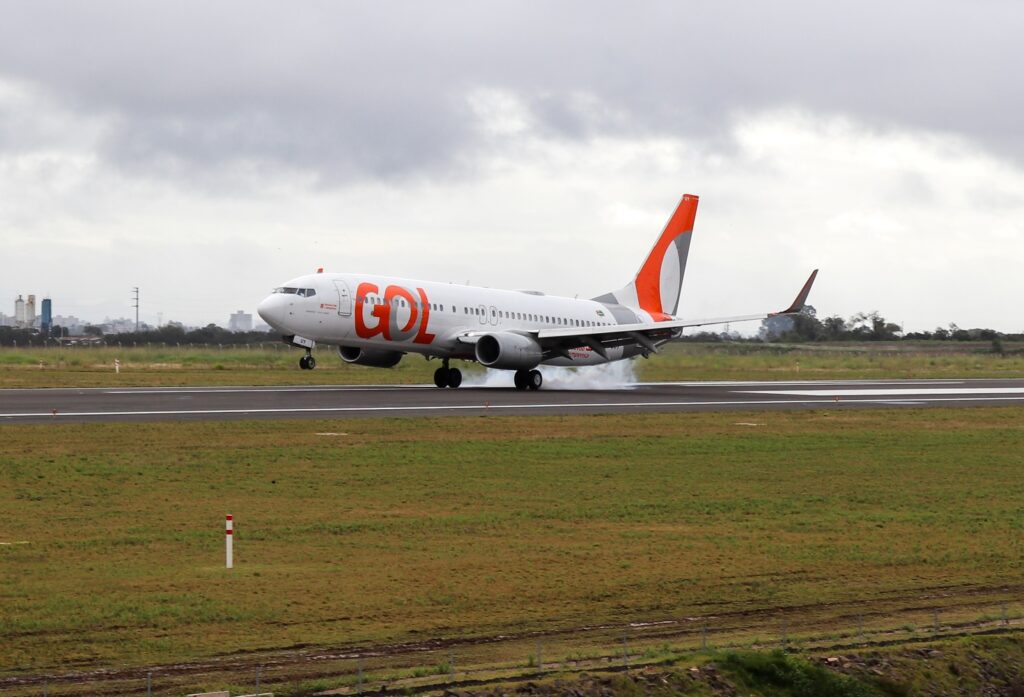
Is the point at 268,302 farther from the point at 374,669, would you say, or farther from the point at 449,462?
the point at 374,669

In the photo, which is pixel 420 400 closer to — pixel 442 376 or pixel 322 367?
pixel 442 376

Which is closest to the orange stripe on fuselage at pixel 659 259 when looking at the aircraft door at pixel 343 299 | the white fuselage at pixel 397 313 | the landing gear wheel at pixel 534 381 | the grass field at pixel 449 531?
the white fuselage at pixel 397 313

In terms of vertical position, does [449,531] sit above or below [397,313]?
below

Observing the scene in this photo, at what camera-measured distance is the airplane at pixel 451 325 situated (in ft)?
161

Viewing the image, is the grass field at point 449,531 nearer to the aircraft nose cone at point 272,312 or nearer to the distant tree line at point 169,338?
the aircraft nose cone at point 272,312

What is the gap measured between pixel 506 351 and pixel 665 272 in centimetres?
1900

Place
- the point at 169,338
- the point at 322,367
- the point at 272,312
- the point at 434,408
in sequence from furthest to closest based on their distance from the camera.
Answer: the point at 169,338 → the point at 322,367 → the point at 272,312 → the point at 434,408

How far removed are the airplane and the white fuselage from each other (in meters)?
0.04

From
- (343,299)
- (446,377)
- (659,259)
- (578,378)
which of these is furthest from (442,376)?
(659,259)

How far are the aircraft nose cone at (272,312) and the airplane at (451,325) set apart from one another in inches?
1.4

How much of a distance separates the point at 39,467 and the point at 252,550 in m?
9.06

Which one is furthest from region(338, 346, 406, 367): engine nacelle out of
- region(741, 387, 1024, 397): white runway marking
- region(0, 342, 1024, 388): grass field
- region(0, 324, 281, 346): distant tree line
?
region(0, 324, 281, 346): distant tree line

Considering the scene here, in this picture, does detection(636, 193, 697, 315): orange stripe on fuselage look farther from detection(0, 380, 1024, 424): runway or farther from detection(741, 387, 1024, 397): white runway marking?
detection(741, 387, 1024, 397): white runway marking

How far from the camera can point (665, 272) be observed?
6906cm
